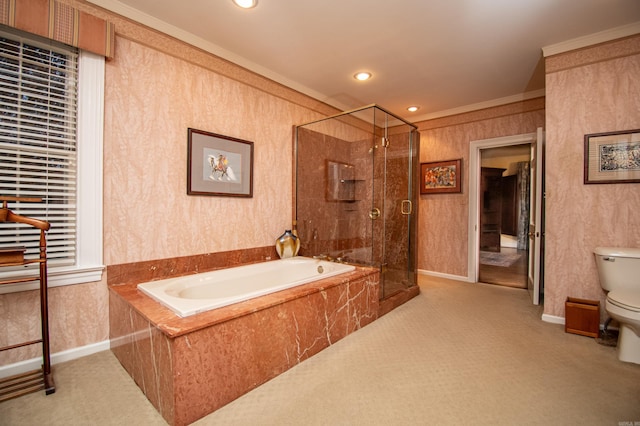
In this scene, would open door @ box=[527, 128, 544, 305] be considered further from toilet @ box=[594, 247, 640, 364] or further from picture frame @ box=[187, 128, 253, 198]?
picture frame @ box=[187, 128, 253, 198]

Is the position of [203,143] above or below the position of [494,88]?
below

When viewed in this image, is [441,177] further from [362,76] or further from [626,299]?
[626,299]

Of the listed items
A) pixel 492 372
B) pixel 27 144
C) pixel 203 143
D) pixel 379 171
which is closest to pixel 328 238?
pixel 379 171

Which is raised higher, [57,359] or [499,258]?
[499,258]

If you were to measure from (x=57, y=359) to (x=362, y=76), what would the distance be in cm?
361

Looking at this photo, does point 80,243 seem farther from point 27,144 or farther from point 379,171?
point 379,171

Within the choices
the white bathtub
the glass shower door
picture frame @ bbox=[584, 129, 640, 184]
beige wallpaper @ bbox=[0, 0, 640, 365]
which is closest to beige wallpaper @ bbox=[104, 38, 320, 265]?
beige wallpaper @ bbox=[0, 0, 640, 365]

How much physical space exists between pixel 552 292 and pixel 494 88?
242cm

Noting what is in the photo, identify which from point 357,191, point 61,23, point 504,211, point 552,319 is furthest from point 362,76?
point 504,211

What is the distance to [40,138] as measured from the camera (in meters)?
1.83

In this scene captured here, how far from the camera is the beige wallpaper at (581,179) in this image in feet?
7.69

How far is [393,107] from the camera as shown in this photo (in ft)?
13.7

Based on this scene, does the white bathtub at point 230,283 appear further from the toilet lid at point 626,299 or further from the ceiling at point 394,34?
the ceiling at point 394,34

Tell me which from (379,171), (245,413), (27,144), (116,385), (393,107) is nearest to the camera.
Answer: (245,413)
